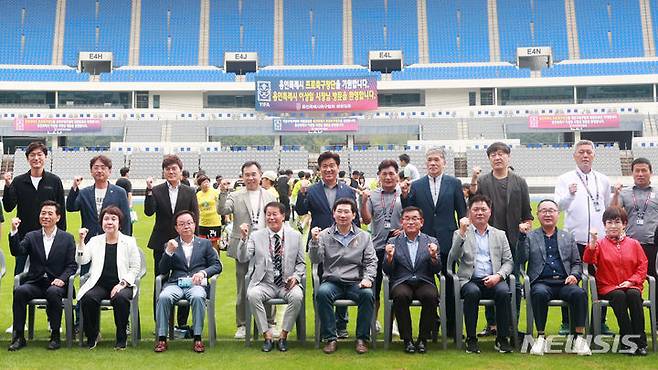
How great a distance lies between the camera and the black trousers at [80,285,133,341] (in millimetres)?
6023

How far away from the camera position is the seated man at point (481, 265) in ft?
19.5

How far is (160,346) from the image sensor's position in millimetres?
5957

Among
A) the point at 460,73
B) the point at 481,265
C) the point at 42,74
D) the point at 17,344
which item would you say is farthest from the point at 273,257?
the point at 42,74

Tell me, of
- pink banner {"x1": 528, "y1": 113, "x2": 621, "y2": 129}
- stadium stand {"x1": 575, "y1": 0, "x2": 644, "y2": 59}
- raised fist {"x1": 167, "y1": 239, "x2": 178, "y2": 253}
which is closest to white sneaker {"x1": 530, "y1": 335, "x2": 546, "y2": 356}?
raised fist {"x1": 167, "y1": 239, "x2": 178, "y2": 253}

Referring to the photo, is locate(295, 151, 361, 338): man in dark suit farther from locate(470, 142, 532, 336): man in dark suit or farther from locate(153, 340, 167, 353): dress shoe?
locate(153, 340, 167, 353): dress shoe

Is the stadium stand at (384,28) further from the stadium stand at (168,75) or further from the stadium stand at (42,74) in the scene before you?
the stadium stand at (42,74)

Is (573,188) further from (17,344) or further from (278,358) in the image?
(17,344)

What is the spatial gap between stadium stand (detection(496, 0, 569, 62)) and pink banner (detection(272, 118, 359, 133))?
1117 cm

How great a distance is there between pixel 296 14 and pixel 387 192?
3958cm

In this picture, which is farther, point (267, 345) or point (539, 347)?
point (267, 345)

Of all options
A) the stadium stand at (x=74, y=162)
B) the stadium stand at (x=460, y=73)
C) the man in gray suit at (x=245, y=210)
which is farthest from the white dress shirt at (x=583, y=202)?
the stadium stand at (x=460, y=73)

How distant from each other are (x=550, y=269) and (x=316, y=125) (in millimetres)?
33434
